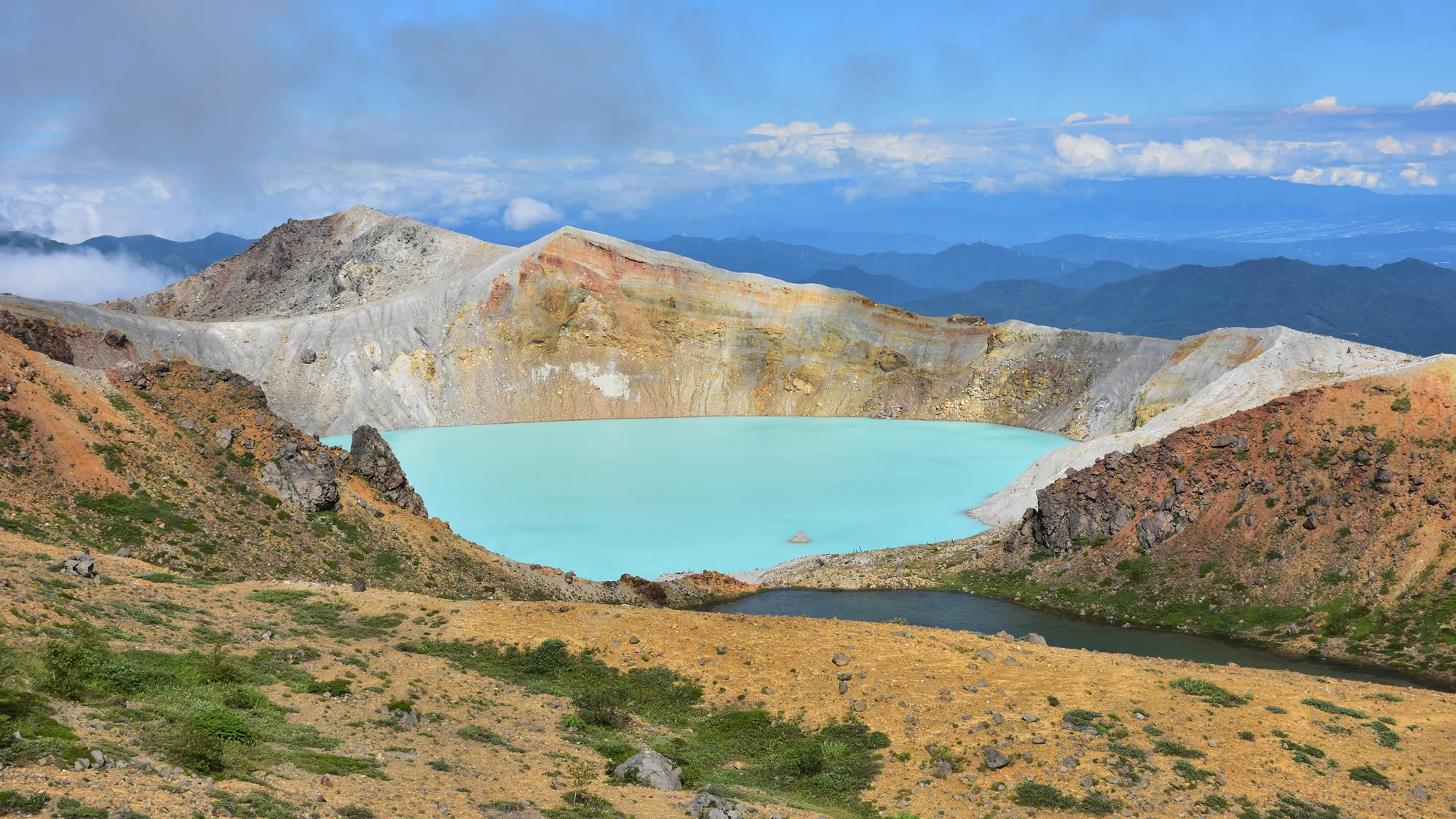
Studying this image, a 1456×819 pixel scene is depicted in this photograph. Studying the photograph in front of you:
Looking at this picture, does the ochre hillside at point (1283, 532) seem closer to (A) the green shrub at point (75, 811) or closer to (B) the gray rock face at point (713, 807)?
(B) the gray rock face at point (713, 807)

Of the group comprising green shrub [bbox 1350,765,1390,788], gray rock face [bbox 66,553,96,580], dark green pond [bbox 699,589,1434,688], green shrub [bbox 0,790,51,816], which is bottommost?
dark green pond [bbox 699,589,1434,688]

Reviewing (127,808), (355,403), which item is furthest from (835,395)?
(127,808)

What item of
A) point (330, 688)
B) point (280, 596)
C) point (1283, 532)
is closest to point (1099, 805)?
point (330, 688)

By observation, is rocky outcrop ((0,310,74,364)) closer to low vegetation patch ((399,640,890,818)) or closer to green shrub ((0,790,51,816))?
low vegetation patch ((399,640,890,818))

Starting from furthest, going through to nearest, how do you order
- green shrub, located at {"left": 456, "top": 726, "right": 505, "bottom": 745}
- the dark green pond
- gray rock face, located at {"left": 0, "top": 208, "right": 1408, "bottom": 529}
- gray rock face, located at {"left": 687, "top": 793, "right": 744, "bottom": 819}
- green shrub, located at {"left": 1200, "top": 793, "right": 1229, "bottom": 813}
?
gray rock face, located at {"left": 0, "top": 208, "right": 1408, "bottom": 529}, the dark green pond, green shrub, located at {"left": 456, "top": 726, "right": 505, "bottom": 745}, green shrub, located at {"left": 1200, "top": 793, "right": 1229, "bottom": 813}, gray rock face, located at {"left": 687, "top": 793, "right": 744, "bottom": 819}

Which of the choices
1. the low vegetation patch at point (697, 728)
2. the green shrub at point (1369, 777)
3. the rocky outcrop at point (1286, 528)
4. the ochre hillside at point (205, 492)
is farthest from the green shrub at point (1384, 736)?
the ochre hillside at point (205, 492)

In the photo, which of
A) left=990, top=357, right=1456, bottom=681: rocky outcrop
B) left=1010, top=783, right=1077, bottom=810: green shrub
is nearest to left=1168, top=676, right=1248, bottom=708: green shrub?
left=1010, top=783, right=1077, bottom=810: green shrub

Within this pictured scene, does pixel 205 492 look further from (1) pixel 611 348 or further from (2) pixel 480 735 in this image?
(1) pixel 611 348
